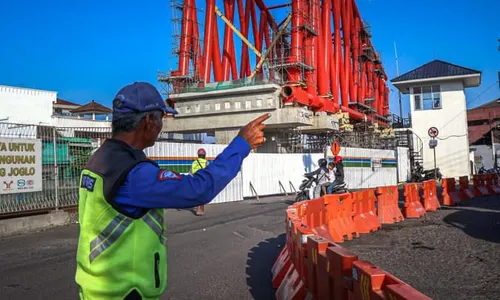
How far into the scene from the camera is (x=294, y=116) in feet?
109

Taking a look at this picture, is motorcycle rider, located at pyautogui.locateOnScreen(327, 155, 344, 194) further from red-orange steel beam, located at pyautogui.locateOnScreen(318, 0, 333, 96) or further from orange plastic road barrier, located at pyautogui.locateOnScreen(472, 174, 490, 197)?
red-orange steel beam, located at pyautogui.locateOnScreen(318, 0, 333, 96)

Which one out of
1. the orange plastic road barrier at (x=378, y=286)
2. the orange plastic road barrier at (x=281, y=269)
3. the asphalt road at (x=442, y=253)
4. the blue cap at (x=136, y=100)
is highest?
the blue cap at (x=136, y=100)

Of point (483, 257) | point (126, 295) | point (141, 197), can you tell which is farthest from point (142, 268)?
point (483, 257)

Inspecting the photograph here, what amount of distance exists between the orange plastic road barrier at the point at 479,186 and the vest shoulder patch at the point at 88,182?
69.2 ft

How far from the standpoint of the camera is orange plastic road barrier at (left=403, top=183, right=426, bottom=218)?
13836 mm

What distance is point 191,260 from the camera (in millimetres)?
7555

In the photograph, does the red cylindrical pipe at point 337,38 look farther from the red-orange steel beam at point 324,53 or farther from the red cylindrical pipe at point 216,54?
the red cylindrical pipe at point 216,54

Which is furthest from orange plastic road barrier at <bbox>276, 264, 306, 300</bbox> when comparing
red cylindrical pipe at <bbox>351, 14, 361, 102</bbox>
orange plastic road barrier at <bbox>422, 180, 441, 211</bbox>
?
red cylindrical pipe at <bbox>351, 14, 361, 102</bbox>

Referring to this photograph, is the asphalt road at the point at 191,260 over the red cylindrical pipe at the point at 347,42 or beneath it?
beneath

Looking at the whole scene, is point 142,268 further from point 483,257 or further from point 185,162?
point 185,162

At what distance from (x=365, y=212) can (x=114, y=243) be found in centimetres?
1028

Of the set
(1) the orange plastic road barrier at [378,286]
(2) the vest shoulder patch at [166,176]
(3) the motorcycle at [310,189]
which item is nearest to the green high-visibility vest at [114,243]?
(2) the vest shoulder patch at [166,176]

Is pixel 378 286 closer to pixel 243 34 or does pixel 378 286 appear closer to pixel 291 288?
pixel 291 288

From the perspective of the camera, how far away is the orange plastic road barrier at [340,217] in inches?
390
